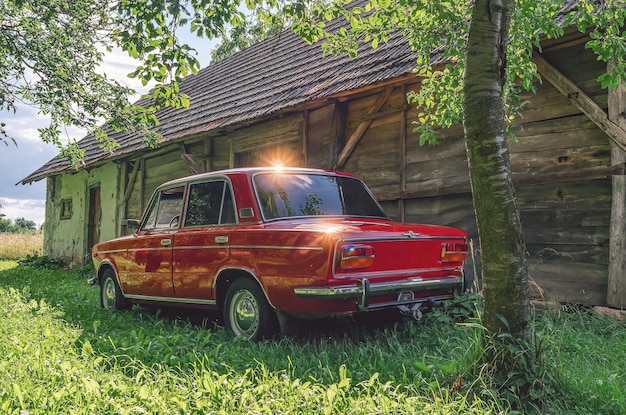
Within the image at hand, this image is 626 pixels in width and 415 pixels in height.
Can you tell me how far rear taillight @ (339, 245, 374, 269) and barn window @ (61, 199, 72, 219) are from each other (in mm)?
15713

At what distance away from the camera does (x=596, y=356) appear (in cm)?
404

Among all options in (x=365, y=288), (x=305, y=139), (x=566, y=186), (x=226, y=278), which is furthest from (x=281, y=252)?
(x=305, y=139)

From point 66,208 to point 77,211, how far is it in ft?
4.12

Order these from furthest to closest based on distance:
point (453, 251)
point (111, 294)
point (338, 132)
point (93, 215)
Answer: point (93, 215), point (338, 132), point (111, 294), point (453, 251)

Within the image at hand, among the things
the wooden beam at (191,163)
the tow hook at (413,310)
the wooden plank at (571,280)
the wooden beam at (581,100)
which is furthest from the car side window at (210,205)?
the wooden beam at (191,163)

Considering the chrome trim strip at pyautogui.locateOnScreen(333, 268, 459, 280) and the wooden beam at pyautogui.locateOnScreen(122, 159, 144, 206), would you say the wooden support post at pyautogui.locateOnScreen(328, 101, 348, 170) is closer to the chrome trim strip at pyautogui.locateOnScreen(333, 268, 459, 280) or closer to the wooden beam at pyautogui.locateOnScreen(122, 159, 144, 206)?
the chrome trim strip at pyautogui.locateOnScreen(333, 268, 459, 280)

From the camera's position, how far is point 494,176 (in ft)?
10.7

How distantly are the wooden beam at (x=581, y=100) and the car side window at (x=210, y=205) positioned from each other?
3896 millimetres

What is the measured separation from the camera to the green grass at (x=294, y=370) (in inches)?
114

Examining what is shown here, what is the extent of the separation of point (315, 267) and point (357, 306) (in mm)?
444

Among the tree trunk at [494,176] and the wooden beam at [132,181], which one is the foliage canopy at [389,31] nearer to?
the tree trunk at [494,176]

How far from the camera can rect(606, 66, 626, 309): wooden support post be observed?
17.4ft

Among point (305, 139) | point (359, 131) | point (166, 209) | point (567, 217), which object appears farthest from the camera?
point (305, 139)

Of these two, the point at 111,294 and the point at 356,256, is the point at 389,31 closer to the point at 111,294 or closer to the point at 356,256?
the point at 356,256
